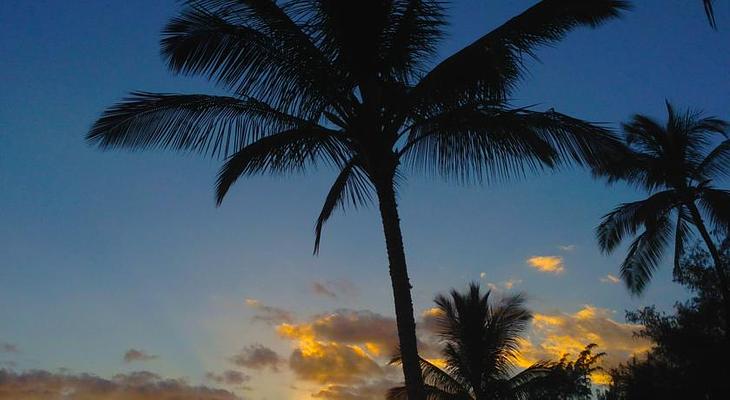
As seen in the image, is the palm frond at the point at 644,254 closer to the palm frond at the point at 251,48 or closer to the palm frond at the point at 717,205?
the palm frond at the point at 717,205

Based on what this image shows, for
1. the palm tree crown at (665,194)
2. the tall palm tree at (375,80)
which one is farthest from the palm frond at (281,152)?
the palm tree crown at (665,194)

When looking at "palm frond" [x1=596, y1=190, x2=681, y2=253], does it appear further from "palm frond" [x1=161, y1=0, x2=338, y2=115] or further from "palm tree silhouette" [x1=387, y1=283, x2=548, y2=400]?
"palm frond" [x1=161, y1=0, x2=338, y2=115]

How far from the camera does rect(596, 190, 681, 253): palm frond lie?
17203 millimetres

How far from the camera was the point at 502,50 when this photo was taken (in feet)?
25.8

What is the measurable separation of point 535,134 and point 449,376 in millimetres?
12923

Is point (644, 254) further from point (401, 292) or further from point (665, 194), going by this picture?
point (401, 292)

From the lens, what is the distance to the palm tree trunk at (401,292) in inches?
265

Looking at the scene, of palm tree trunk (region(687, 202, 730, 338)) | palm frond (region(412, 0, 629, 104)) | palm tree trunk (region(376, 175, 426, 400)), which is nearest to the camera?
palm tree trunk (region(376, 175, 426, 400))

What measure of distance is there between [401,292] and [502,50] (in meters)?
3.35

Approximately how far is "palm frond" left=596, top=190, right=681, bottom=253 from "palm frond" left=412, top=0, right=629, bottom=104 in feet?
35.7

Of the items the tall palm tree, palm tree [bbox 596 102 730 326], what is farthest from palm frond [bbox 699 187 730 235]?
the tall palm tree

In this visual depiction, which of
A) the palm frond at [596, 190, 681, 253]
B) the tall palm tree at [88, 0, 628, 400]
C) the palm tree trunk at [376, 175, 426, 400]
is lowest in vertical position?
the palm tree trunk at [376, 175, 426, 400]

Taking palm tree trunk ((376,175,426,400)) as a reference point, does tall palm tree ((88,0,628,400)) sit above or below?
above

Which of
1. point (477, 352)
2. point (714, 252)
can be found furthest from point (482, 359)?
point (714, 252)
